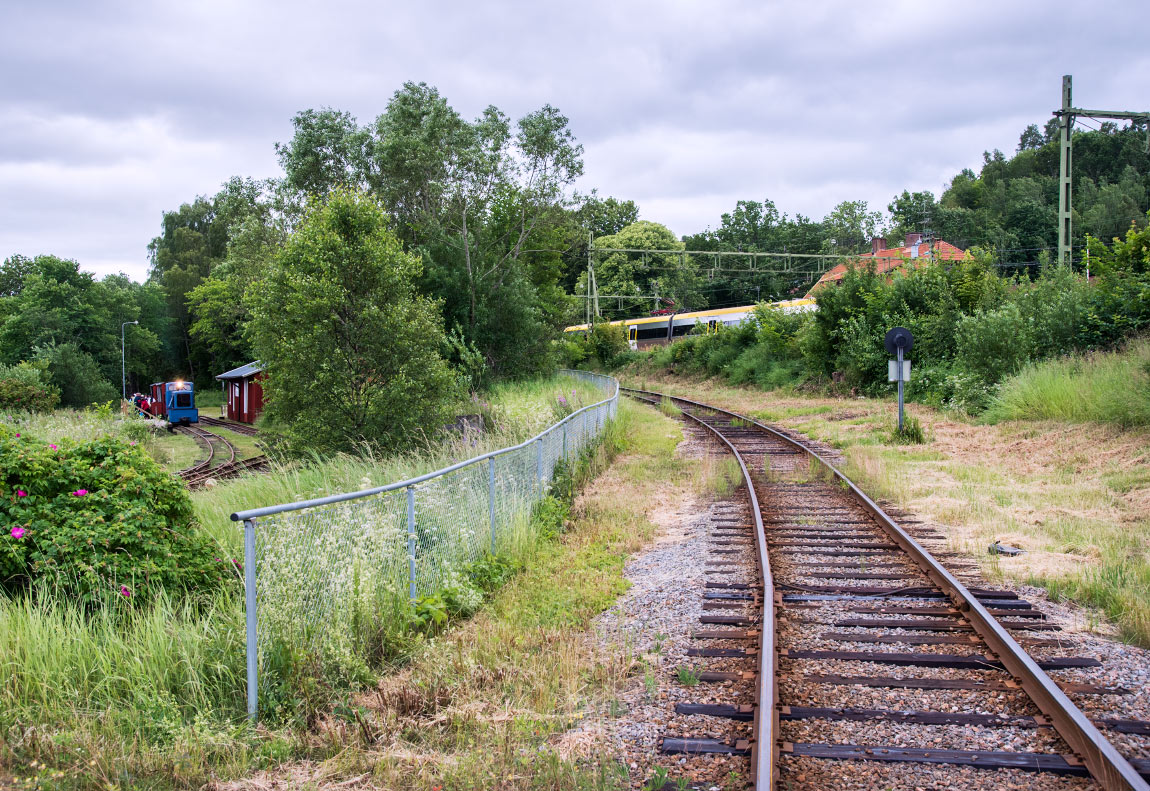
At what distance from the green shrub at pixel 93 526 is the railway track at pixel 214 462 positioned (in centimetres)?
729

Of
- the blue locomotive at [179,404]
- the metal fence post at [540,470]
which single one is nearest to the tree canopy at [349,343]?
the metal fence post at [540,470]

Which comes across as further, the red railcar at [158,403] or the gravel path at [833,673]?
the red railcar at [158,403]

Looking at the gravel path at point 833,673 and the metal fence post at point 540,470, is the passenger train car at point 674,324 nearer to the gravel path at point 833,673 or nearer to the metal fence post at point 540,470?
the metal fence post at point 540,470

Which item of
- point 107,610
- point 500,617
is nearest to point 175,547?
point 107,610

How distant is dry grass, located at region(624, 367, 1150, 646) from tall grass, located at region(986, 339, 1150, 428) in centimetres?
34

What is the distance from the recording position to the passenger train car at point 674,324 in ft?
163

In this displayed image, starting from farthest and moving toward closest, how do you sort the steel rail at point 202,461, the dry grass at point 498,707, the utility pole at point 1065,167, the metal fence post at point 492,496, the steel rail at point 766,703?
the steel rail at point 202,461
the utility pole at point 1065,167
the metal fence post at point 492,496
the dry grass at point 498,707
the steel rail at point 766,703

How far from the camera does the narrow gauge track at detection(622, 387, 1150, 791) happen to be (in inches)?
160

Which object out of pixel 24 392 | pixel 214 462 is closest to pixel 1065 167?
pixel 214 462

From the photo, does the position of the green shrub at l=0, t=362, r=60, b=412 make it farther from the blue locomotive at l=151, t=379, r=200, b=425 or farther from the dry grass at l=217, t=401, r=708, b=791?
the dry grass at l=217, t=401, r=708, b=791

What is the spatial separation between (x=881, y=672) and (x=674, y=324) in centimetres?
5481

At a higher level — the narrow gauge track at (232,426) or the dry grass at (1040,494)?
the dry grass at (1040,494)

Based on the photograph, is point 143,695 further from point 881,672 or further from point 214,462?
point 214,462

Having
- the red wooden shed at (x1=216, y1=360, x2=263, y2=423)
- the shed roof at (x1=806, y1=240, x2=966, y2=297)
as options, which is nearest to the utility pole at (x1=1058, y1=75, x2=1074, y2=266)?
the shed roof at (x1=806, y1=240, x2=966, y2=297)
